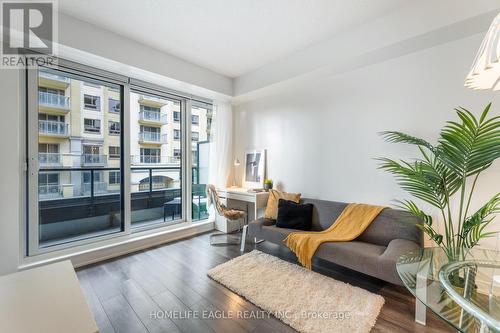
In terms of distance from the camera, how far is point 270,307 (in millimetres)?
1854

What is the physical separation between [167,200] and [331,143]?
2.80m

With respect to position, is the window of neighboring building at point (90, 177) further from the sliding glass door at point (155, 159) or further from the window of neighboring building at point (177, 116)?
the window of neighboring building at point (177, 116)

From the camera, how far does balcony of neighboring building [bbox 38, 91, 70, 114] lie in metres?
2.52

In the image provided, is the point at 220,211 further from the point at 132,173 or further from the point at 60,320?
the point at 60,320

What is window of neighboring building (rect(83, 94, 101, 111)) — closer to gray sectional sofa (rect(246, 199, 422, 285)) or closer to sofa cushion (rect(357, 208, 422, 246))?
gray sectional sofa (rect(246, 199, 422, 285))

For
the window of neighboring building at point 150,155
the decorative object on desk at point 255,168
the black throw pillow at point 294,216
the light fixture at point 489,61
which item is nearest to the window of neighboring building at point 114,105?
the window of neighboring building at point 150,155

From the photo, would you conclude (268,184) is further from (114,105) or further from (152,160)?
(114,105)

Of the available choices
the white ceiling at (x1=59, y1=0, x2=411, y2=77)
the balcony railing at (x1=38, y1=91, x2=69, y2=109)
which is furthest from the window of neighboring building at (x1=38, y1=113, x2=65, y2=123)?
the white ceiling at (x1=59, y1=0, x2=411, y2=77)

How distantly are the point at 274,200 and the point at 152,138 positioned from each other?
2157 millimetres

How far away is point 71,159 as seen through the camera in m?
2.75

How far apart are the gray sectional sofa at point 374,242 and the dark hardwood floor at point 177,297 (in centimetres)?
31

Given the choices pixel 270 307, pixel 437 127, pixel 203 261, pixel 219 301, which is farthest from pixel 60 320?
pixel 437 127

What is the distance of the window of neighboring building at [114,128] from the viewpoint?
121 inches

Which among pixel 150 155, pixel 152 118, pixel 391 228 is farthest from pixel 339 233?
pixel 152 118
